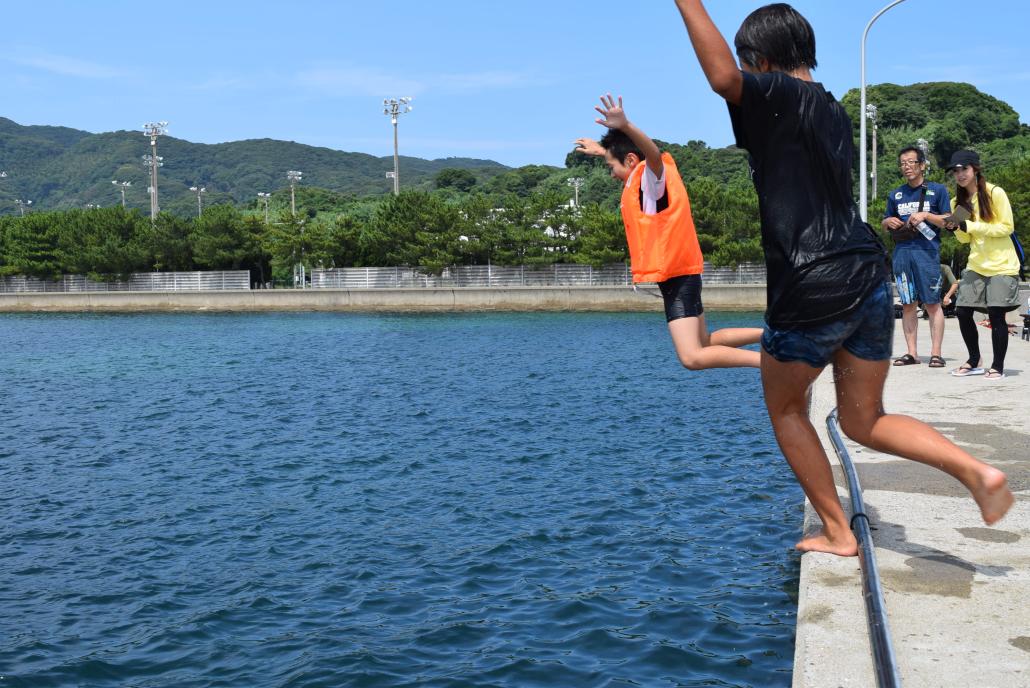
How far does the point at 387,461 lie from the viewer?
1237 centimetres

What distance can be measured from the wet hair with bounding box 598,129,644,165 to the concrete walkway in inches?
85.6

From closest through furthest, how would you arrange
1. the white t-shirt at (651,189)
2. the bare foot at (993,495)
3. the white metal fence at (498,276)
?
the bare foot at (993,495) < the white t-shirt at (651,189) < the white metal fence at (498,276)

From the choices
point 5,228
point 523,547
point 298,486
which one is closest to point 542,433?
point 298,486

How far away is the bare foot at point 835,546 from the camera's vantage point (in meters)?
4.64

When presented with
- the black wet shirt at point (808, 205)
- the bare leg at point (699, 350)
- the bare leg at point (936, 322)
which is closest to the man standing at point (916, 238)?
the bare leg at point (936, 322)

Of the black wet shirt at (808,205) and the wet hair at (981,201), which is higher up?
the wet hair at (981,201)

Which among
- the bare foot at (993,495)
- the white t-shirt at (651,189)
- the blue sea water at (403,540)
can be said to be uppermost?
the white t-shirt at (651,189)

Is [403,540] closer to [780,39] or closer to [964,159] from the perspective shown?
[780,39]

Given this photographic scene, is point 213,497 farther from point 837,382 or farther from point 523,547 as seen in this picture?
point 837,382

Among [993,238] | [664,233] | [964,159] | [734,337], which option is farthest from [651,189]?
[993,238]

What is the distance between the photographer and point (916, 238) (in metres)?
11.0

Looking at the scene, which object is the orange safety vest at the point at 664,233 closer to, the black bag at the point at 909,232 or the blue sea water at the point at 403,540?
the blue sea water at the point at 403,540

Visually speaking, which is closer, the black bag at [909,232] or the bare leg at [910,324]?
the black bag at [909,232]

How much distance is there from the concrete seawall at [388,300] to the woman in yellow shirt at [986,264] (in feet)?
124
